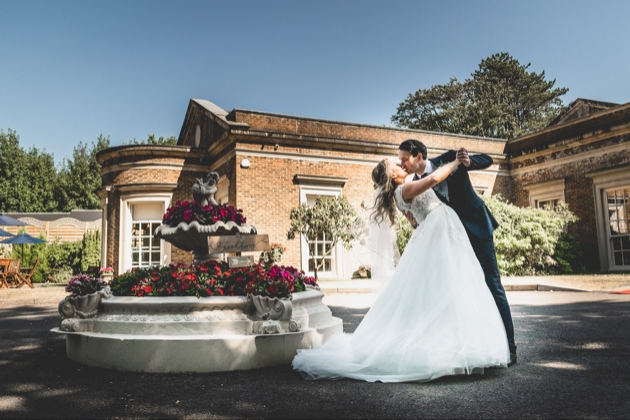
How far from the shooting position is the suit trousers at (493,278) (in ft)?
12.0

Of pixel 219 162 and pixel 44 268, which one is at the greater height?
pixel 219 162

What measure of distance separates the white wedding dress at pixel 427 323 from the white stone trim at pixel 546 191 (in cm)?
1455

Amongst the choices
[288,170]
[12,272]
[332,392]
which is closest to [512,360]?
[332,392]

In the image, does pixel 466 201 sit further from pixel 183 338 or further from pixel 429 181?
pixel 183 338

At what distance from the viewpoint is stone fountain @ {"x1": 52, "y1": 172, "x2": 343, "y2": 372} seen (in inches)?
148

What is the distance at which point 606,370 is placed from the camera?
11.1 feet

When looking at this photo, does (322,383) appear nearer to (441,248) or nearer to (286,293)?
(286,293)

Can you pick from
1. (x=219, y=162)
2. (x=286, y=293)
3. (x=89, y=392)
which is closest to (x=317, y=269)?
(x=219, y=162)

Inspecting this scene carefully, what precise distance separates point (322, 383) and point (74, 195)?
42016 millimetres

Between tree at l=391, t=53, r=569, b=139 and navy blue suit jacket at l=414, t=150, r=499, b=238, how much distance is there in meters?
35.1

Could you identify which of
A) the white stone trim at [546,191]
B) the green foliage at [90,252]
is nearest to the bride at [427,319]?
→ the white stone trim at [546,191]

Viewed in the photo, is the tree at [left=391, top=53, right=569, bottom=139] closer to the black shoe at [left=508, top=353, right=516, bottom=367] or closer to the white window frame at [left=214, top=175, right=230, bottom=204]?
the white window frame at [left=214, top=175, right=230, bottom=204]

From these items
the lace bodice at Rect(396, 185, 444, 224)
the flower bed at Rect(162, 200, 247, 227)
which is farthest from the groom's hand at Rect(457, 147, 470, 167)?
the flower bed at Rect(162, 200, 247, 227)

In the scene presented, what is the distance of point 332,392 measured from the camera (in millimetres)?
3055
